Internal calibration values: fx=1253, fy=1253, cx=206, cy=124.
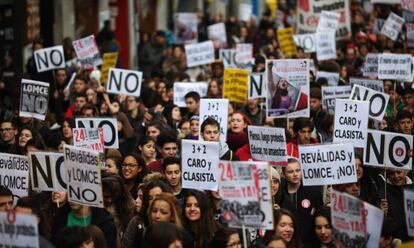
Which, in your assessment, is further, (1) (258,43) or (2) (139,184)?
(1) (258,43)

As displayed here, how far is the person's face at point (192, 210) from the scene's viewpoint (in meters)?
11.3

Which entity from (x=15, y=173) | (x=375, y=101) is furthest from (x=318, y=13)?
(x=15, y=173)

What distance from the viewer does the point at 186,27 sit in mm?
33500

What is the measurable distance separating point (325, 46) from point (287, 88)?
778 centimetres

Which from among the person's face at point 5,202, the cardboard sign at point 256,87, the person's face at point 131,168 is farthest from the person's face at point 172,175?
the cardboard sign at point 256,87

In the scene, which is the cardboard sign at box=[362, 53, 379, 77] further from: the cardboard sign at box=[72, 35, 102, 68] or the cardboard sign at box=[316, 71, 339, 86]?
the cardboard sign at box=[72, 35, 102, 68]

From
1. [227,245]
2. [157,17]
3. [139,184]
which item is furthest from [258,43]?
[227,245]

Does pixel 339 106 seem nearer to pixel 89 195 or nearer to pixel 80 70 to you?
pixel 89 195

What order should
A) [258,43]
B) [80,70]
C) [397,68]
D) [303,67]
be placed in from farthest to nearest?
1. [258,43]
2. [80,70]
3. [397,68]
4. [303,67]

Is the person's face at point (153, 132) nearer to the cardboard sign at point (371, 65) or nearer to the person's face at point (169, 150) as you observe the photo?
the person's face at point (169, 150)

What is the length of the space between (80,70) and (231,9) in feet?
101

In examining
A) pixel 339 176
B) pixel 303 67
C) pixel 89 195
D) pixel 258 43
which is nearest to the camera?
pixel 89 195

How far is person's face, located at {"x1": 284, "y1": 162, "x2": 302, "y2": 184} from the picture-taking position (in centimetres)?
1278

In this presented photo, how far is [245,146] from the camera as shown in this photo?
15.4m
